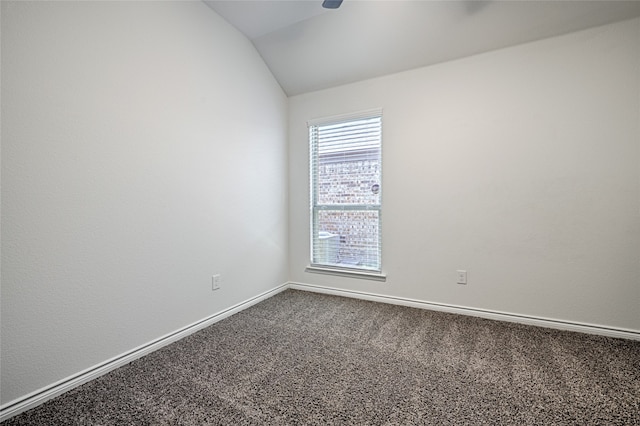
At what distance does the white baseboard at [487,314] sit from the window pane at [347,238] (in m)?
0.31

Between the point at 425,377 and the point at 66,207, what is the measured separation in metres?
2.27

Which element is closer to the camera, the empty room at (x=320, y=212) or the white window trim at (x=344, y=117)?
the empty room at (x=320, y=212)

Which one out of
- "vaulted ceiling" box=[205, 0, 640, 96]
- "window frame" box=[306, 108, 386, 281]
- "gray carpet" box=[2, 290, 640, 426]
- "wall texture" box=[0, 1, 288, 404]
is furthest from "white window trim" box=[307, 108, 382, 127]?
"gray carpet" box=[2, 290, 640, 426]

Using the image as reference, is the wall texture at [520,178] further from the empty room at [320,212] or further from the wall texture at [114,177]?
the wall texture at [114,177]

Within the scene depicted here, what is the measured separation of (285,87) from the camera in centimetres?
340

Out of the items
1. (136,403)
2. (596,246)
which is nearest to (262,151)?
(136,403)

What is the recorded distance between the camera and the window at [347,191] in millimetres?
3107

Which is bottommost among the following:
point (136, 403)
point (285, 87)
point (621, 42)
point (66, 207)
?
point (136, 403)

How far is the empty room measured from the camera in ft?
4.90

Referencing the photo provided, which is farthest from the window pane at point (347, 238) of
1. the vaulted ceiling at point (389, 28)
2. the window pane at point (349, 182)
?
the vaulted ceiling at point (389, 28)

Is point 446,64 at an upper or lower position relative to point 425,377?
upper

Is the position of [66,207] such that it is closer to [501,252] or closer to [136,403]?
[136,403]

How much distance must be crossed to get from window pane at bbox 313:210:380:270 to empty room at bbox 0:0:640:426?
1.0 inches

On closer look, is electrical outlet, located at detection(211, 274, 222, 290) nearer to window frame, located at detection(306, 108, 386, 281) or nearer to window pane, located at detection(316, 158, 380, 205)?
window frame, located at detection(306, 108, 386, 281)
